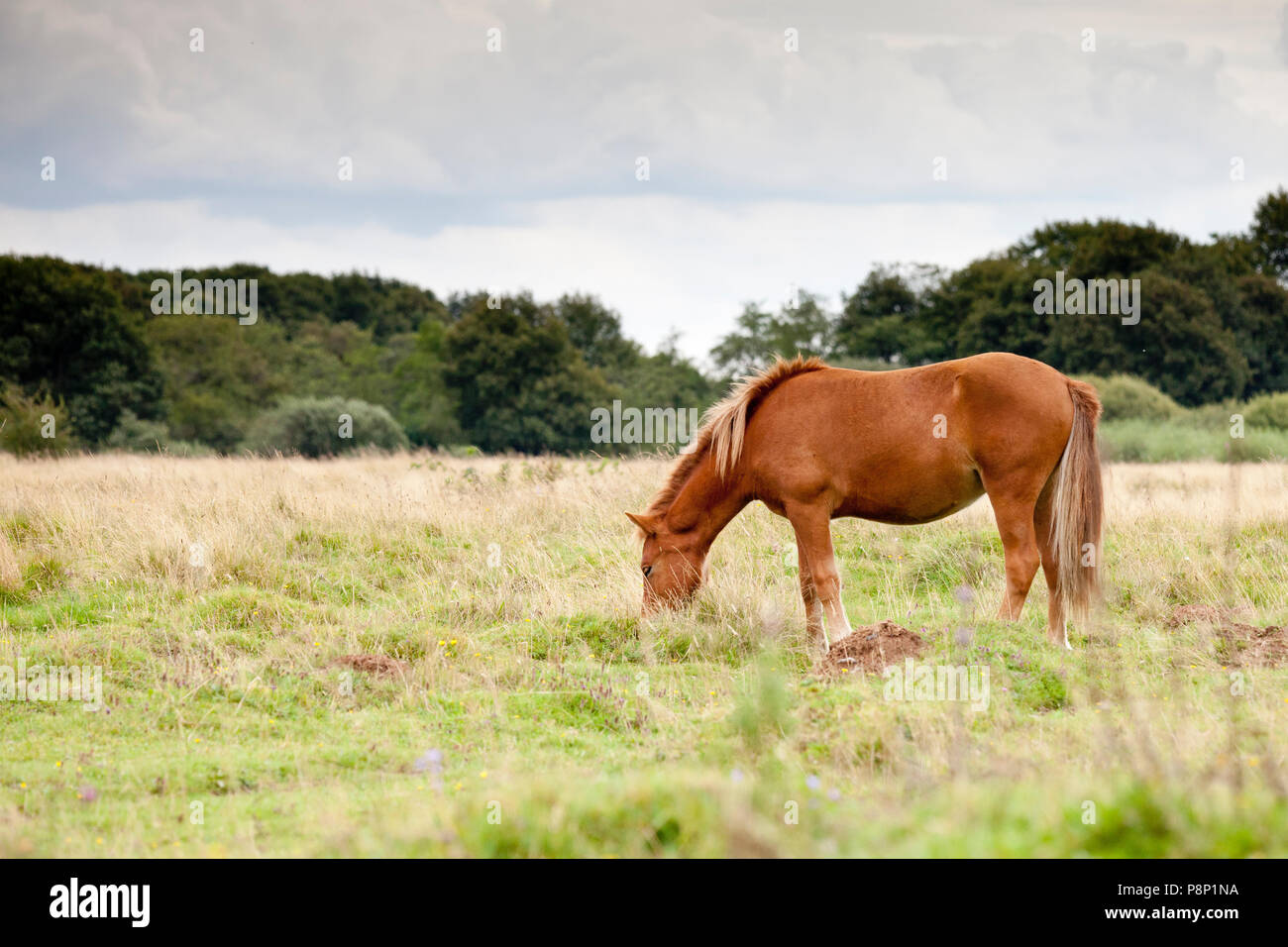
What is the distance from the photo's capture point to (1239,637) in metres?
7.43

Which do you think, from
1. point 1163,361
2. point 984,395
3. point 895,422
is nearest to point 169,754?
point 895,422

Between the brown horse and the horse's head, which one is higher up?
the brown horse

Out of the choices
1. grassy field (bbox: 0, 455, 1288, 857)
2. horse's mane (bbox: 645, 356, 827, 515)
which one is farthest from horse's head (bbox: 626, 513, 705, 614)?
grassy field (bbox: 0, 455, 1288, 857)

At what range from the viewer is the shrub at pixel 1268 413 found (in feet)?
97.8

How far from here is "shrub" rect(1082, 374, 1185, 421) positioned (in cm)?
3306

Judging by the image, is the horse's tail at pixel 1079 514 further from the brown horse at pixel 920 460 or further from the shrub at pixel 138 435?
the shrub at pixel 138 435

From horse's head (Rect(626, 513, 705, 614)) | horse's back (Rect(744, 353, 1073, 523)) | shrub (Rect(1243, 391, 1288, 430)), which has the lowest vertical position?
horse's head (Rect(626, 513, 705, 614))

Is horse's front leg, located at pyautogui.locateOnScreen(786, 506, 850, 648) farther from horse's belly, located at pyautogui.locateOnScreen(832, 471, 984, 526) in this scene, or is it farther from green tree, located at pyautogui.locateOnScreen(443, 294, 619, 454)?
green tree, located at pyautogui.locateOnScreen(443, 294, 619, 454)

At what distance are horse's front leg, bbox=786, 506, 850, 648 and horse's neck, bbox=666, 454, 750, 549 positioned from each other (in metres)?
0.55

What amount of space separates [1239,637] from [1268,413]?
27562 millimetres

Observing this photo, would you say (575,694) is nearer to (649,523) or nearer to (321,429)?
(649,523)

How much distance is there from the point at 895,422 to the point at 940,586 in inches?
115

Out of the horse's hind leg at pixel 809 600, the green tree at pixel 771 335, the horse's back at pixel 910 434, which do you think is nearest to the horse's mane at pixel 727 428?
the horse's back at pixel 910 434

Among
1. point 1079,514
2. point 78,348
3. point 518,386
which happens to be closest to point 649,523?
point 1079,514
